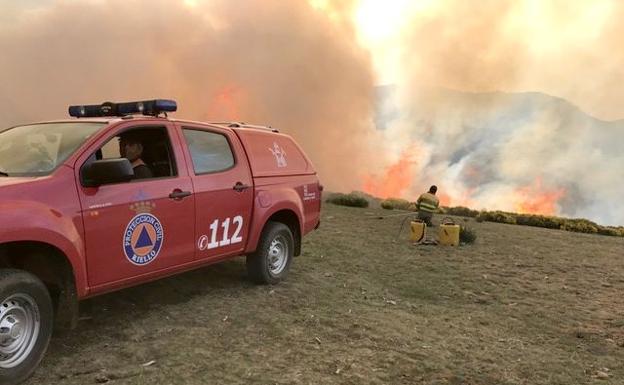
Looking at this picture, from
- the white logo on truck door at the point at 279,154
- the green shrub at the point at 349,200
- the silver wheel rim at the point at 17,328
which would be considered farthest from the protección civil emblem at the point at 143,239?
the green shrub at the point at 349,200

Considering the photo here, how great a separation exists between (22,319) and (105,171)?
3.90 ft

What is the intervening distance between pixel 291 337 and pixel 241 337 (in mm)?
457

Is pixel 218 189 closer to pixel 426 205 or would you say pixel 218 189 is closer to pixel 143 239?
pixel 143 239

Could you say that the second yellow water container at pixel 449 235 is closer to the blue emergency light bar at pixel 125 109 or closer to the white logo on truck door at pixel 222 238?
the white logo on truck door at pixel 222 238

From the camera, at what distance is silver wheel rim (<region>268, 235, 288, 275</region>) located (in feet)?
21.7

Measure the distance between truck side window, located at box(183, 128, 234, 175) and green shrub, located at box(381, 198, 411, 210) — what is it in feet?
50.2

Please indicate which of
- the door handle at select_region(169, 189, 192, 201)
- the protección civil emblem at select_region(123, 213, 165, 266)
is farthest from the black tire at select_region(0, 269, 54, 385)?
the door handle at select_region(169, 189, 192, 201)

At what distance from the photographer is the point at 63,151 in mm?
4328

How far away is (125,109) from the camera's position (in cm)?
542

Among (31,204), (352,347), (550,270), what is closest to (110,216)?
(31,204)

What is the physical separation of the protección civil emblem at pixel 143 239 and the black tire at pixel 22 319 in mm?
776

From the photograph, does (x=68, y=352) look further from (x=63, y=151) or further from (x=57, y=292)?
(x=63, y=151)

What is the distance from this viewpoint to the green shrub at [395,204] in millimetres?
21094

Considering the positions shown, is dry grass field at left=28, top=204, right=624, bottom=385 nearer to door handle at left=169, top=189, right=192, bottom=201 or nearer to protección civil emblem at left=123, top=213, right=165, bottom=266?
protección civil emblem at left=123, top=213, right=165, bottom=266
